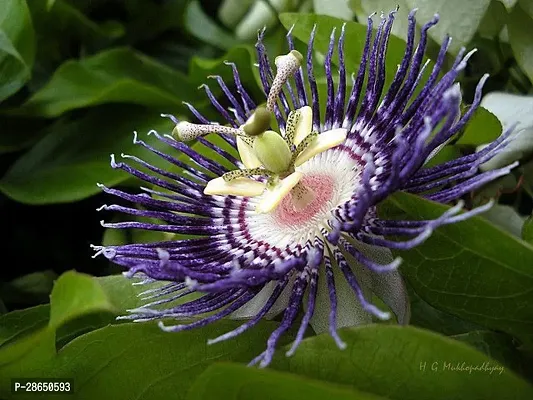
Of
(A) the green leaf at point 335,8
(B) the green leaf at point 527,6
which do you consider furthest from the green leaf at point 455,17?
(A) the green leaf at point 335,8

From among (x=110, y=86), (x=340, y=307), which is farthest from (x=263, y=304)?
(x=110, y=86)

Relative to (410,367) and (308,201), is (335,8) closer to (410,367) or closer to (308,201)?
(308,201)

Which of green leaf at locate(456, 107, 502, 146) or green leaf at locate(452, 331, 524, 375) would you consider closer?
green leaf at locate(452, 331, 524, 375)

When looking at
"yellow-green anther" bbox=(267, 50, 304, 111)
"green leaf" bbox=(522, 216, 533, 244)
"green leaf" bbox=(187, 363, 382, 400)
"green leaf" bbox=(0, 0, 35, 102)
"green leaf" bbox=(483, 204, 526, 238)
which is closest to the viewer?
"green leaf" bbox=(187, 363, 382, 400)

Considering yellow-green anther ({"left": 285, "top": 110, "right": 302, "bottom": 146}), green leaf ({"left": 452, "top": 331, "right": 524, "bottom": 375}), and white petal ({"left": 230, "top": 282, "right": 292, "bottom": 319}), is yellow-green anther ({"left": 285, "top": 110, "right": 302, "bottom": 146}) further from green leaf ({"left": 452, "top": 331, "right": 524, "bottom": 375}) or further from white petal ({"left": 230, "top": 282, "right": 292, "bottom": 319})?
green leaf ({"left": 452, "top": 331, "right": 524, "bottom": 375})

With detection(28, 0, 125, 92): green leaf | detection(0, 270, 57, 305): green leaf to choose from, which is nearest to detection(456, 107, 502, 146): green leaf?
detection(0, 270, 57, 305): green leaf

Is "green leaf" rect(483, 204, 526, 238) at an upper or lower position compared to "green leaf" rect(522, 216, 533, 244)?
upper
